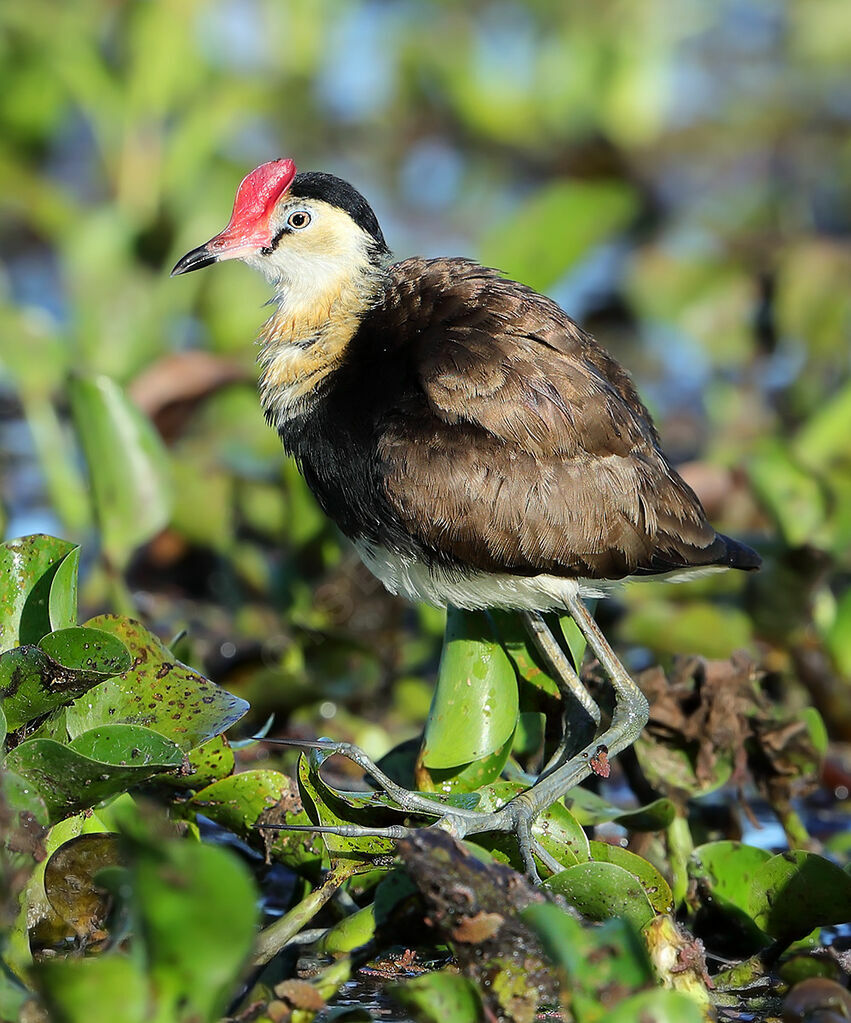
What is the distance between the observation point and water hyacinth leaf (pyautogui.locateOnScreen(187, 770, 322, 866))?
3107mm

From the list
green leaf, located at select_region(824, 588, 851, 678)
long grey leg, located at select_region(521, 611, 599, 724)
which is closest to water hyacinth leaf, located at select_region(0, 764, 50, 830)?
long grey leg, located at select_region(521, 611, 599, 724)

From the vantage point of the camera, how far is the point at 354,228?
3924 millimetres

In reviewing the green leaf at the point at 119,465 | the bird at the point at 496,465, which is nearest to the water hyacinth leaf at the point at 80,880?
the bird at the point at 496,465

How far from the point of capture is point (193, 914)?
6.43 feet

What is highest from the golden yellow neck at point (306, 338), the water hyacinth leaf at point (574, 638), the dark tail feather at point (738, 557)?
the golden yellow neck at point (306, 338)

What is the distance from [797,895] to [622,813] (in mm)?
440

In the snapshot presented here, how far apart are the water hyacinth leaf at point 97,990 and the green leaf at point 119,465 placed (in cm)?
237

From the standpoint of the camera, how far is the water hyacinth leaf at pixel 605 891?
280cm

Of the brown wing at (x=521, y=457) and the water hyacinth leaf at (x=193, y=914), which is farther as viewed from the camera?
the brown wing at (x=521, y=457)

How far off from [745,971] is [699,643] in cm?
174

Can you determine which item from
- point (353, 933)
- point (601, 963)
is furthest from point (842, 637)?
point (601, 963)

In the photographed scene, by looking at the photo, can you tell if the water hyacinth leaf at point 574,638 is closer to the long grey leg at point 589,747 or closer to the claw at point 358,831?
the long grey leg at point 589,747

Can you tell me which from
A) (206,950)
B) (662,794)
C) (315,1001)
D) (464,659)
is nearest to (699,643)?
(662,794)

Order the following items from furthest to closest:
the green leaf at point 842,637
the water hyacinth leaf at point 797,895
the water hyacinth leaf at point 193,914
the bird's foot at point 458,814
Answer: the green leaf at point 842,637, the water hyacinth leaf at point 797,895, the bird's foot at point 458,814, the water hyacinth leaf at point 193,914
